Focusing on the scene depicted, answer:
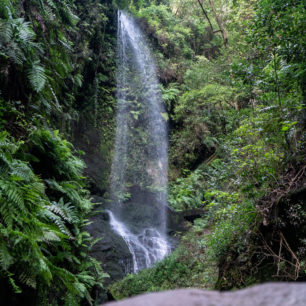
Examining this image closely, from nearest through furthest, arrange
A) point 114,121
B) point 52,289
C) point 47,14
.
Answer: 1. point 52,289
2. point 47,14
3. point 114,121

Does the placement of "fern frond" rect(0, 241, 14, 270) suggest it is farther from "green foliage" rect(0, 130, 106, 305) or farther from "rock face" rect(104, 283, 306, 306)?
"rock face" rect(104, 283, 306, 306)

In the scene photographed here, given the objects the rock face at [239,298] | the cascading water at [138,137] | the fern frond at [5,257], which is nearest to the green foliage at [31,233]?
the fern frond at [5,257]

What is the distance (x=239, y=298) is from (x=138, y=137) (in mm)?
13300

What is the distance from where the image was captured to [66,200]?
4336 mm

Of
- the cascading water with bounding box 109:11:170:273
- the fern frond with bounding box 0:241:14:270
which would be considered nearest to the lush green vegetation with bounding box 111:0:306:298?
the fern frond with bounding box 0:241:14:270

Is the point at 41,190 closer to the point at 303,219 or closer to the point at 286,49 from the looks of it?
the point at 303,219

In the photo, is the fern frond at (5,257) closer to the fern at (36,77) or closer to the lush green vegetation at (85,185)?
the lush green vegetation at (85,185)

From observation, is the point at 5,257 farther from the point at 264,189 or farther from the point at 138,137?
the point at 138,137

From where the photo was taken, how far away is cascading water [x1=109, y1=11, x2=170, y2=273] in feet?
37.4

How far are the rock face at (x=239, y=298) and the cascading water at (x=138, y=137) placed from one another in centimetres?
998

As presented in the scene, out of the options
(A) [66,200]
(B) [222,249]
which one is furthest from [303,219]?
(A) [66,200]

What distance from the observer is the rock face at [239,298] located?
1.97 feet

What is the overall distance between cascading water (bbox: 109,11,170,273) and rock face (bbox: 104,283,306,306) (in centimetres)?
998

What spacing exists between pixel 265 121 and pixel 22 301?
3.78 m
